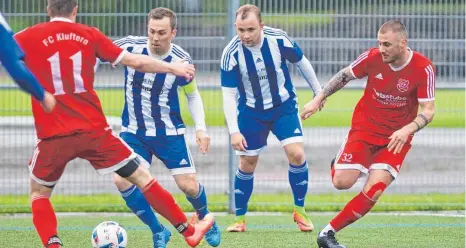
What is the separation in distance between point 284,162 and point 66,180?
3.96 metres

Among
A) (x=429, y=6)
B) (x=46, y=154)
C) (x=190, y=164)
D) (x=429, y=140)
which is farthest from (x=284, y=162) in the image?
(x=46, y=154)

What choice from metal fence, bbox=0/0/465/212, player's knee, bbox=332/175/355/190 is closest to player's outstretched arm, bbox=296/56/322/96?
player's knee, bbox=332/175/355/190

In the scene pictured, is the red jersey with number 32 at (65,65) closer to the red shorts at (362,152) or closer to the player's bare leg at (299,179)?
the red shorts at (362,152)

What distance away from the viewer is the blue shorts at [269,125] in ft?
32.4

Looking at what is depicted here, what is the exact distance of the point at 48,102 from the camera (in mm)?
6938

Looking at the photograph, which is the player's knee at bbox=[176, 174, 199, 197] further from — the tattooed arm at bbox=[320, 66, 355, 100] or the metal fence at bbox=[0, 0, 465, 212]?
the metal fence at bbox=[0, 0, 465, 212]

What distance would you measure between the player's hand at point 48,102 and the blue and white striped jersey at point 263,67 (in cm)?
294

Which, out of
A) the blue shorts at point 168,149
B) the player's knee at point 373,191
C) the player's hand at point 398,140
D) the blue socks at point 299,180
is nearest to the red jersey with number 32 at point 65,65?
the blue shorts at point 168,149

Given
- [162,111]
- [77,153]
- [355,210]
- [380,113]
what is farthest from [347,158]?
[77,153]

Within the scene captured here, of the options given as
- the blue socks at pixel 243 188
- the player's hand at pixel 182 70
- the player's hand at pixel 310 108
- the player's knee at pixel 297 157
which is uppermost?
the player's hand at pixel 182 70

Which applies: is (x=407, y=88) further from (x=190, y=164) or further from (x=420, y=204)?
(x=420, y=204)

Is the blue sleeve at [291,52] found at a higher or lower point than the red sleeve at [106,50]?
lower

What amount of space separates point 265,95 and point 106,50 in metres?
2.77

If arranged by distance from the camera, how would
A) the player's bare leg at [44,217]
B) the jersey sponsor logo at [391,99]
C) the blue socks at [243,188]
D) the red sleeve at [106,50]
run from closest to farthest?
1. the red sleeve at [106,50]
2. the player's bare leg at [44,217]
3. the jersey sponsor logo at [391,99]
4. the blue socks at [243,188]
